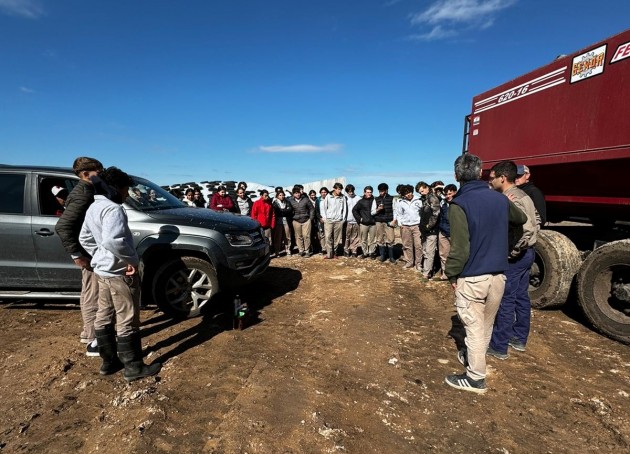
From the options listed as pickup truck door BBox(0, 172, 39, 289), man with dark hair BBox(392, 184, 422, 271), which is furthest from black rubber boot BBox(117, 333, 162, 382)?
man with dark hair BBox(392, 184, 422, 271)

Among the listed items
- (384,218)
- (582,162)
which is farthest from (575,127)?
(384,218)

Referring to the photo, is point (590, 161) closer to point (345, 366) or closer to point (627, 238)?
point (627, 238)

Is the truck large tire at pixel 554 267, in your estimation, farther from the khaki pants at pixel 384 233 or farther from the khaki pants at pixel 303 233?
the khaki pants at pixel 303 233

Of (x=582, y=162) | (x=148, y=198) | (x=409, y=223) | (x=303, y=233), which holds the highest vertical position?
(x=582, y=162)

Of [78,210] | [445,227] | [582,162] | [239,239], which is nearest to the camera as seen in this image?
[78,210]

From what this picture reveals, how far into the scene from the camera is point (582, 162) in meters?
3.96

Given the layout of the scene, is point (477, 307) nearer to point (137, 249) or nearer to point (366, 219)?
point (137, 249)

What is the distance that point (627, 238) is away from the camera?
4.02 meters

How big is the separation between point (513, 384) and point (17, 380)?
14.3ft

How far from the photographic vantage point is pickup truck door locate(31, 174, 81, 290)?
159 inches

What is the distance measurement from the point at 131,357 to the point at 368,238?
643cm

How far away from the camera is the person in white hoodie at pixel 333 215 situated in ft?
27.5

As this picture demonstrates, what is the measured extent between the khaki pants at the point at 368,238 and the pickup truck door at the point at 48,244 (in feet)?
19.8

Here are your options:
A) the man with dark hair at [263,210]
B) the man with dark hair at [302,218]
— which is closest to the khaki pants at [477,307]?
the man with dark hair at [263,210]
